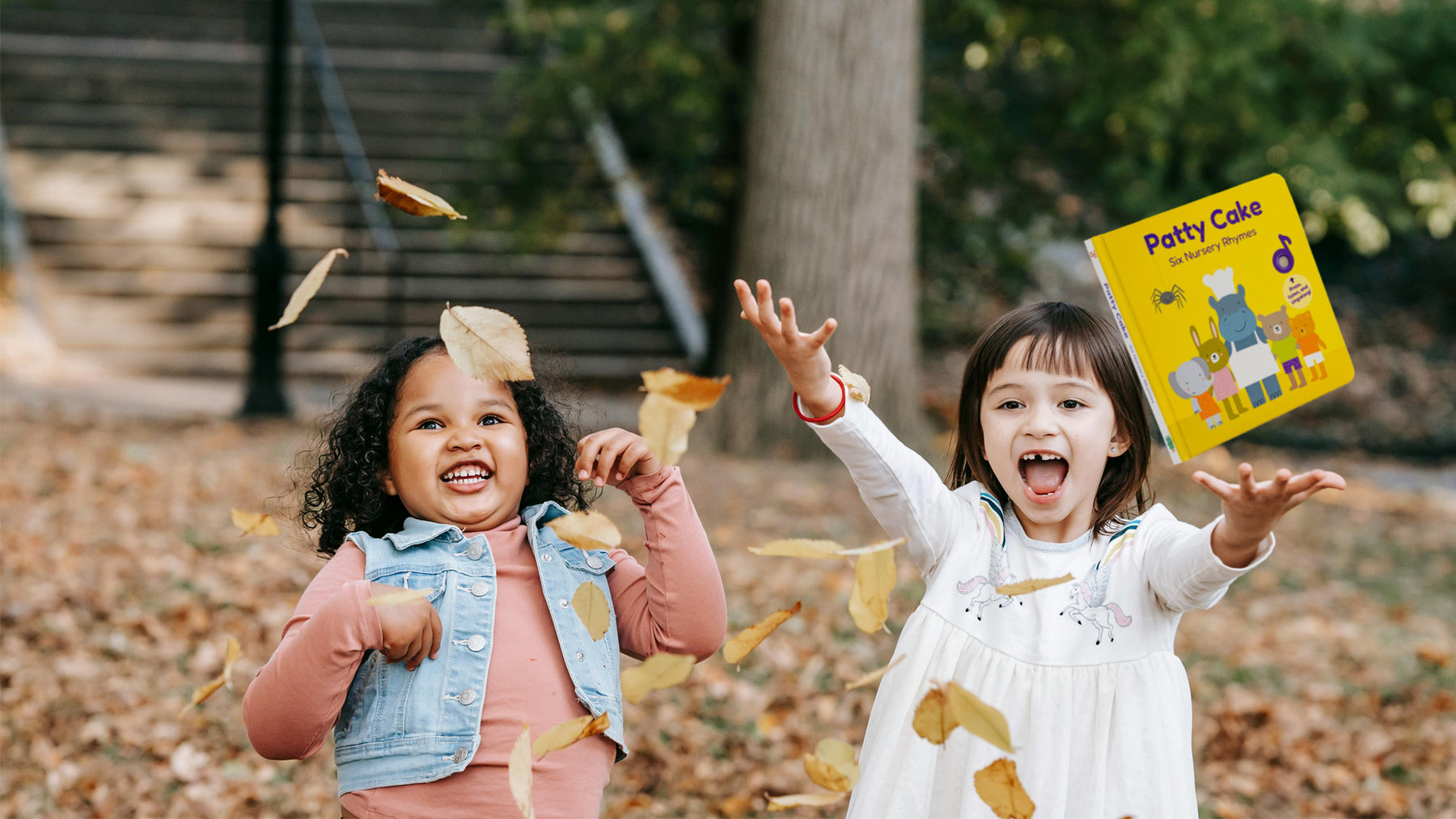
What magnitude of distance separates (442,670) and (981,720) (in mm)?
786

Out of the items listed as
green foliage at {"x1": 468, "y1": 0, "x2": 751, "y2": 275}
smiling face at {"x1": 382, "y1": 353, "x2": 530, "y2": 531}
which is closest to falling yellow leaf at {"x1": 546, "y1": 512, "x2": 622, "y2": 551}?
smiling face at {"x1": 382, "y1": 353, "x2": 530, "y2": 531}

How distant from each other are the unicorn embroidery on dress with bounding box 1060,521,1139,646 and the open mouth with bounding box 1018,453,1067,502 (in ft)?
0.48

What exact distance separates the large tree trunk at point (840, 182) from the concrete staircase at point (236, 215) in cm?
234

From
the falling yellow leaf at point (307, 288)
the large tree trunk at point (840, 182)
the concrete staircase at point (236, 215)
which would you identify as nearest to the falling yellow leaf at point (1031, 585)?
the falling yellow leaf at point (307, 288)

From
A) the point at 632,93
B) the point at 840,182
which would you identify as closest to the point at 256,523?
the point at 840,182

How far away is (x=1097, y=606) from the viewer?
205cm

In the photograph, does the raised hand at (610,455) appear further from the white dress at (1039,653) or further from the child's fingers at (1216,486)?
the child's fingers at (1216,486)

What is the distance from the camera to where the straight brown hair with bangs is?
209 centimetres

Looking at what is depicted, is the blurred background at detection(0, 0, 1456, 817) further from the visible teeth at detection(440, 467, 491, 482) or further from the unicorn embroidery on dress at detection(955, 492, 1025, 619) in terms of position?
the unicorn embroidery on dress at detection(955, 492, 1025, 619)

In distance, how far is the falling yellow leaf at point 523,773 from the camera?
6.07ft

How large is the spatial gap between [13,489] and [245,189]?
603 cm

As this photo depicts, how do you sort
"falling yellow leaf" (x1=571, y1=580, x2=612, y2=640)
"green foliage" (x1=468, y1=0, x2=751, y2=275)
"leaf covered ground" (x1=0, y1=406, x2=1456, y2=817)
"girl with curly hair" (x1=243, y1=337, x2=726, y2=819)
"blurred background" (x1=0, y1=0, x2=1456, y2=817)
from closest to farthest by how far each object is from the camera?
"girl with curly hair" (x1=243, y1=337, x2=726, y2=819)
"falling yellow leaf" (x1=571, y1=580, x2=612, y2=640)
"leaf covered ground" (x1=0, y1=406, x2=1456, y2=817)
"blurred background" (x1=0, y1=0, x2=1456, y2=817)
"green foliage" (x1=468, y1=0, x2=751, y2=275)

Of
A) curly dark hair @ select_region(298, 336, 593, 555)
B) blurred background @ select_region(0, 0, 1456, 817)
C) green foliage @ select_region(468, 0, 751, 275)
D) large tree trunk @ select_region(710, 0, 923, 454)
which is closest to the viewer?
curly dark hair @ select_region(298, 336, 593, 555)

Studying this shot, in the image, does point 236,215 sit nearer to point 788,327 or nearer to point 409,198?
point 409,198
